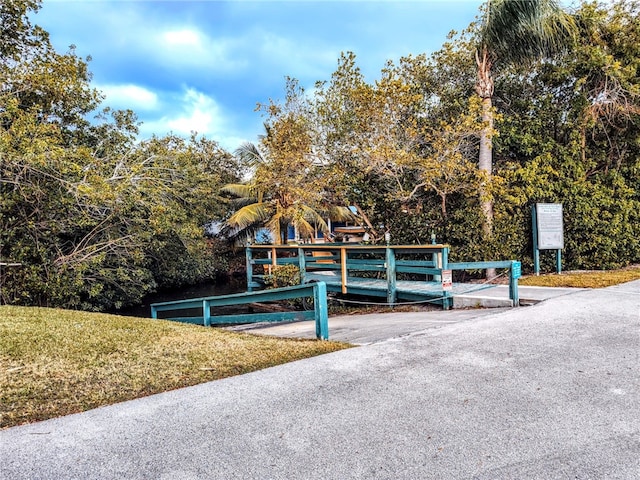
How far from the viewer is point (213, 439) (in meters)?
2.48

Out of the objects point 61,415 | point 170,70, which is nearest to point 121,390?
point 61,415

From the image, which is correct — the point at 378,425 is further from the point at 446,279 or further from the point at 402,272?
the point at 402,272

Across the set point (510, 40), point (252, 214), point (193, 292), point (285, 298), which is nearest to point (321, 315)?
point (285, 298)

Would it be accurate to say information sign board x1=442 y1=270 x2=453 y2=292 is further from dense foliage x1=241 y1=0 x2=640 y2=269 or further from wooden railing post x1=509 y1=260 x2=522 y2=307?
dense foliage x1=241 y1=0 x2=640 y2=269

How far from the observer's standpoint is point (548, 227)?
9.86 metres

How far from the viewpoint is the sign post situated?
9812 millimetres

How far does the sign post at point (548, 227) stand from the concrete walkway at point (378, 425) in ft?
20.7

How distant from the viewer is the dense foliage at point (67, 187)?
28.1ft

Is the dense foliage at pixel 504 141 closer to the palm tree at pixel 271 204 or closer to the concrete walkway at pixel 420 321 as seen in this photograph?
the palm tree at pixel 271 204

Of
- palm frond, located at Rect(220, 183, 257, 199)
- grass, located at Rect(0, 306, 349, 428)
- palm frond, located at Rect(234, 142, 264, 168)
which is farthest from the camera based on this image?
palm frond, located at Rect(220, 183, 257, 199)

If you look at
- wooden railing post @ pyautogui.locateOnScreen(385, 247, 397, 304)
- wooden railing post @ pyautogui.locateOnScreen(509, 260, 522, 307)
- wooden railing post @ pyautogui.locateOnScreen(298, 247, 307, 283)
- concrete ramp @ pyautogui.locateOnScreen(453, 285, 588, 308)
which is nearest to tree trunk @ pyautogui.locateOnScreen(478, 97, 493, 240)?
concrete ramp @ pyautogui.locateOnScreen(453, 285, 588, 308)

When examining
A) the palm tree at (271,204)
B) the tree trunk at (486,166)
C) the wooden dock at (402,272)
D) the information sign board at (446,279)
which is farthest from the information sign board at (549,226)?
the palm tree at (271,204)

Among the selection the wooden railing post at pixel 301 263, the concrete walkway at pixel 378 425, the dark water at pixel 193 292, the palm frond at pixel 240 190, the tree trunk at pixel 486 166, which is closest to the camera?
the concrete walkway at pixel 378 425

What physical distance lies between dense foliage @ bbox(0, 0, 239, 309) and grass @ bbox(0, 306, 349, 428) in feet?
14.0
